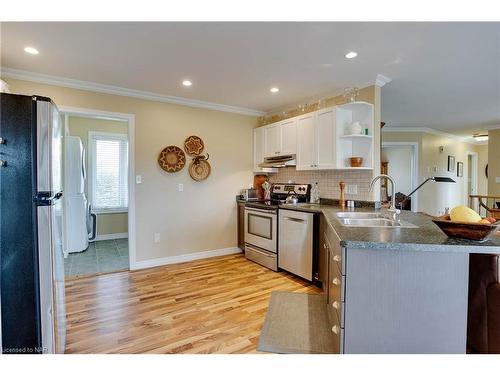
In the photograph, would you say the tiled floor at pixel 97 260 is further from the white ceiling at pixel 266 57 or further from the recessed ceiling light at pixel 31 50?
the recessed ceiling light at pixel 31 50

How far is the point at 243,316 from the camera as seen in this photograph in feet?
7.95

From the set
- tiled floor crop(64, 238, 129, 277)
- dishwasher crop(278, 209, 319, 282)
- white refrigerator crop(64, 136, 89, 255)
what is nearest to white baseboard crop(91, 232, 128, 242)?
tiled floor crop(64, 238, 129, 277)

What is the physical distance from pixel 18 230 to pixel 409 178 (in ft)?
22.6

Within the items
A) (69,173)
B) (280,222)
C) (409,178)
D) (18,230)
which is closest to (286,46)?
(280,222)

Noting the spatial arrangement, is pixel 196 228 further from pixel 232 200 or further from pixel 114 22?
pixel 114 22

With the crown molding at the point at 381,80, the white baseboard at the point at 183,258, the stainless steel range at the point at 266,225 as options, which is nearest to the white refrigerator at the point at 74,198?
the white baseboard at the point at 183,258

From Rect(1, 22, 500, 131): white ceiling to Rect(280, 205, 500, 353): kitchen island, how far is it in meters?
1.60

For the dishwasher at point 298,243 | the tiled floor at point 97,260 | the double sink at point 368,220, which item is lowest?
the tiled floor at point 97,260

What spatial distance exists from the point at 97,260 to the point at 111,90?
2.48 meters

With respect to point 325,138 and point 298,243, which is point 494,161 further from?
point 298,243

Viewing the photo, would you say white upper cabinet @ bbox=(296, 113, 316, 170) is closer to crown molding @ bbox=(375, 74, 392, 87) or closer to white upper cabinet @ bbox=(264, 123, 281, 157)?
white upper cabinet @ bbox=(264, 123, 281, 157)

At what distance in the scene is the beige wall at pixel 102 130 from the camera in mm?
5098

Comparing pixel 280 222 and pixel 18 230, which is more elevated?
pixel 18 230

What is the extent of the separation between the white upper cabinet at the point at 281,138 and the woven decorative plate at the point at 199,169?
100 cm
